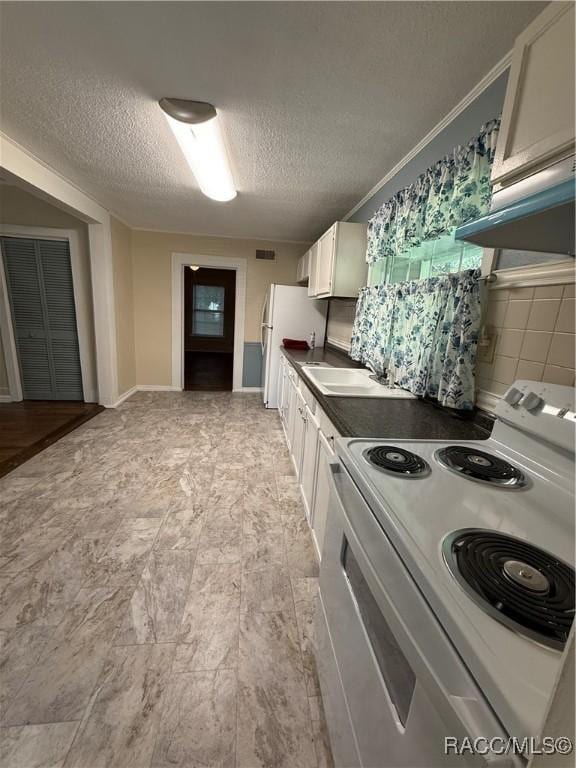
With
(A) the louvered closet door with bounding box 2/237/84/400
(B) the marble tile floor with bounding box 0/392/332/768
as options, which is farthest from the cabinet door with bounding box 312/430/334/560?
(A) the louvered closet door with bounding box 2/237/84/400

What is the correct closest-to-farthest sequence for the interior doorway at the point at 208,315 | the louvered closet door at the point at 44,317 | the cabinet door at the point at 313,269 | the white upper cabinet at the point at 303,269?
the cabinet door at the point at 313,269 → the louvered closet door at the point at 44,317 → the white upper cabinet at the point at 303,269 → the interior doorway at the point at 208,315

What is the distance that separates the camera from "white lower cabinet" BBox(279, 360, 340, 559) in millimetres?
1572

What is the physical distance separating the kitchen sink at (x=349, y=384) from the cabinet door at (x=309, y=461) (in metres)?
0.21

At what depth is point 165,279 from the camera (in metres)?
4.49

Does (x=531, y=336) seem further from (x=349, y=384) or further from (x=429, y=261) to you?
(x=349, y=384)

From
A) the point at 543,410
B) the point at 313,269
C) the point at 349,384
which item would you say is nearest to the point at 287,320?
the point at 313,269

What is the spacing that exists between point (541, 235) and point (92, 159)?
2986 mm

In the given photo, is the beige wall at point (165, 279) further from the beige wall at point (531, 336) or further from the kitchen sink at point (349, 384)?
the beige wall at point (531, 336)

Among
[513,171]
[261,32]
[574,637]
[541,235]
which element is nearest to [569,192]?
[541,235]

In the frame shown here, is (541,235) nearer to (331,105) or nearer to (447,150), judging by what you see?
(447,150)

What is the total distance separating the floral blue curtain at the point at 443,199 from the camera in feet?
4.37

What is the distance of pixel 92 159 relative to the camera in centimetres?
237

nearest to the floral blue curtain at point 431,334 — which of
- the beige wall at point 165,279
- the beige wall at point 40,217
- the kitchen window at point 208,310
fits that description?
the beige wall at point 165,279

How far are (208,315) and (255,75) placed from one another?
7424mm
